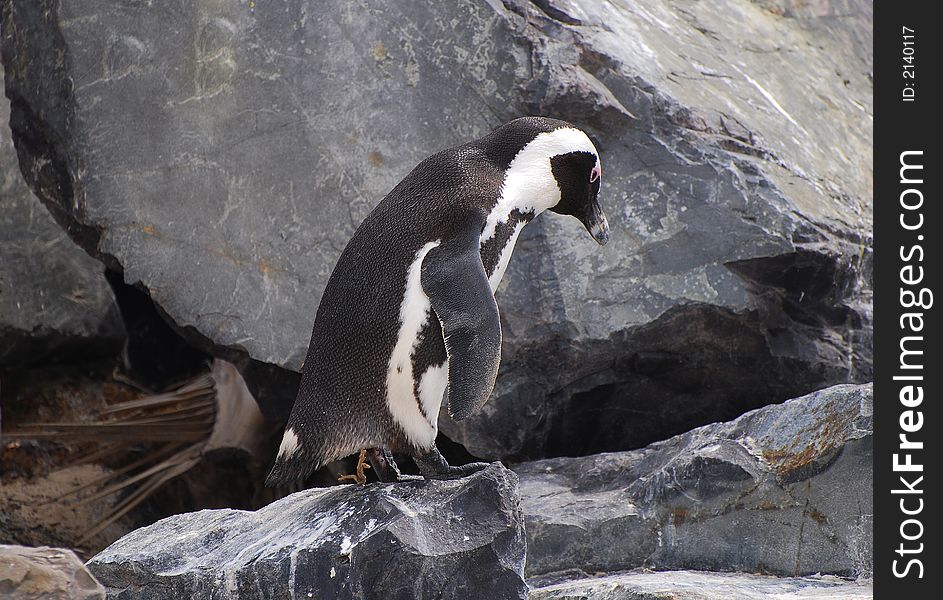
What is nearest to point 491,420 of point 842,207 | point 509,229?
point 509,229

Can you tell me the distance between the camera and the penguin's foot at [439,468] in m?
2.34

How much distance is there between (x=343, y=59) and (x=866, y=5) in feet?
8.10

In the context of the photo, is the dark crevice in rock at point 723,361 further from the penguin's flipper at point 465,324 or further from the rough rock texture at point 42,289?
the rough rock texture at point 42,289

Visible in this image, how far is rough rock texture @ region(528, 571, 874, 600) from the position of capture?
2.20 m

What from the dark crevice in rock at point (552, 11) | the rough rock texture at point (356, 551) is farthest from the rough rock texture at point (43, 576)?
the dark crevice in rock at point (552, 11)

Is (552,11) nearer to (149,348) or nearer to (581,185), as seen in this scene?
(581,185)

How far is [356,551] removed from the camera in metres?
2.05

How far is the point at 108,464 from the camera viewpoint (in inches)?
153

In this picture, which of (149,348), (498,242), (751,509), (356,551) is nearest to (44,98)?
(149,348)

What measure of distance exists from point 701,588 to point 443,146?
4.99ft

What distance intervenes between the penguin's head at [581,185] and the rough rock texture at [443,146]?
57 centimetres

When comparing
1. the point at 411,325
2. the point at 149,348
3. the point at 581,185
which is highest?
the point at 581,185

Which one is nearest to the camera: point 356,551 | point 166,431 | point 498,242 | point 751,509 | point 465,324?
point 356,551
